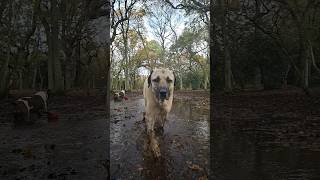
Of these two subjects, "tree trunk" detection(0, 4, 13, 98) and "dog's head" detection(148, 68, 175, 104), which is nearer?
"dog's head" detection(148, 68, 175, 104)

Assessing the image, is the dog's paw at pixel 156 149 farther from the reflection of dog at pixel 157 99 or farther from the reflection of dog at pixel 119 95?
the reflection of dog at pixel 119 95

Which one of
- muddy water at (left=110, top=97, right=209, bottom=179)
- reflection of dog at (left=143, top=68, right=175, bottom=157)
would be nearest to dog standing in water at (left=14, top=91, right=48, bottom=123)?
muddy water at (left=110, top=97, right=209, bottom=179)

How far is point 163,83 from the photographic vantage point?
167 inches

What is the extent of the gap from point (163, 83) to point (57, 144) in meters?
1.79

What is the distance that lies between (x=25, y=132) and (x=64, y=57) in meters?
1.14

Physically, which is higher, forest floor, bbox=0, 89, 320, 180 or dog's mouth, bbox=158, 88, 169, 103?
dog's mouth, bbox=158, 88, 169, 103

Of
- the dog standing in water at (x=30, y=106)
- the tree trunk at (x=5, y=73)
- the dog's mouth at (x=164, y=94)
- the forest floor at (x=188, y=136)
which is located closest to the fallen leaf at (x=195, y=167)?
the forest floor at (x=188, y=136)

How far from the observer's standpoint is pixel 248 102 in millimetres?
5414

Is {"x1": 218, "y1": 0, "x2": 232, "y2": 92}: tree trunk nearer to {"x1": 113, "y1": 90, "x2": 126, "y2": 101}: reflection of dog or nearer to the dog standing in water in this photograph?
{"x1": 113, "y1": 90, "x2": 126, "y2": 101}: reflection of dog

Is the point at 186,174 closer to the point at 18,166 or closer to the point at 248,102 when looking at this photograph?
the point at 248,102

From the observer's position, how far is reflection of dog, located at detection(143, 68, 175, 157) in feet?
13.9

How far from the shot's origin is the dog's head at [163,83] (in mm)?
4234

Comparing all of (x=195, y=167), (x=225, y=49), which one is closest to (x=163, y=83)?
(x=195, y=167)

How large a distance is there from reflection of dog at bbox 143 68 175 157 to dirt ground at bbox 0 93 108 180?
739 mm
